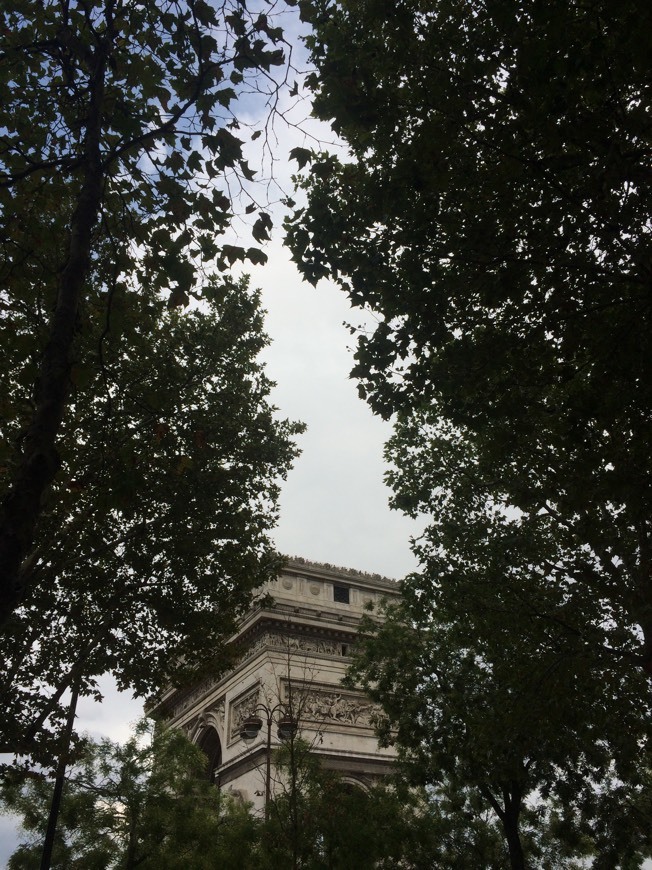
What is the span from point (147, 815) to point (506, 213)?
1889 cm

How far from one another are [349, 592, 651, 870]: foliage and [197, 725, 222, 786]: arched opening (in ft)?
45.3

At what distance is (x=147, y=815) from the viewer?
19.7m

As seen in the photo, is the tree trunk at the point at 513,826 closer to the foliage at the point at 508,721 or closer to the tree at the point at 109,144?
the foliage at the point at 508,721

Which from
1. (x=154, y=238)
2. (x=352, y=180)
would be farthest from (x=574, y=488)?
(x=154, y=238)

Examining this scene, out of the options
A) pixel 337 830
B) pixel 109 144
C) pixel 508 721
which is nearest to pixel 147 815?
pixel 337 830

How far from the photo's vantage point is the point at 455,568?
1495cm

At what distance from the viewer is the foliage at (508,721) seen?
11.7 m

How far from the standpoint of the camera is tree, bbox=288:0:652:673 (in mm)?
7335

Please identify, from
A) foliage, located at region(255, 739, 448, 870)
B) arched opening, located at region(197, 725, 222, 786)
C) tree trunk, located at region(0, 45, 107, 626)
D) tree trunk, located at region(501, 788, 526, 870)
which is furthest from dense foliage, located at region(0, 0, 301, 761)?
arched opening, located at region(197, 725, 222, 786)

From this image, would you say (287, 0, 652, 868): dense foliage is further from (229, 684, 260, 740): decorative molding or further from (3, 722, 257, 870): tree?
(229, 684, 260, 740): decorative molding

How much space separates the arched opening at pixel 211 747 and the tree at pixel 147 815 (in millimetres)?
7270

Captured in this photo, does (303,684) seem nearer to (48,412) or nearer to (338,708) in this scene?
(338,708)

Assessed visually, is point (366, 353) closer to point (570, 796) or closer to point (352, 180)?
point (352, 180)

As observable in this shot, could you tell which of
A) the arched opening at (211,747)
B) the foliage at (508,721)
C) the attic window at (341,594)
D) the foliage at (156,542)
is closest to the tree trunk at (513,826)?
the foliage at (508,721)
